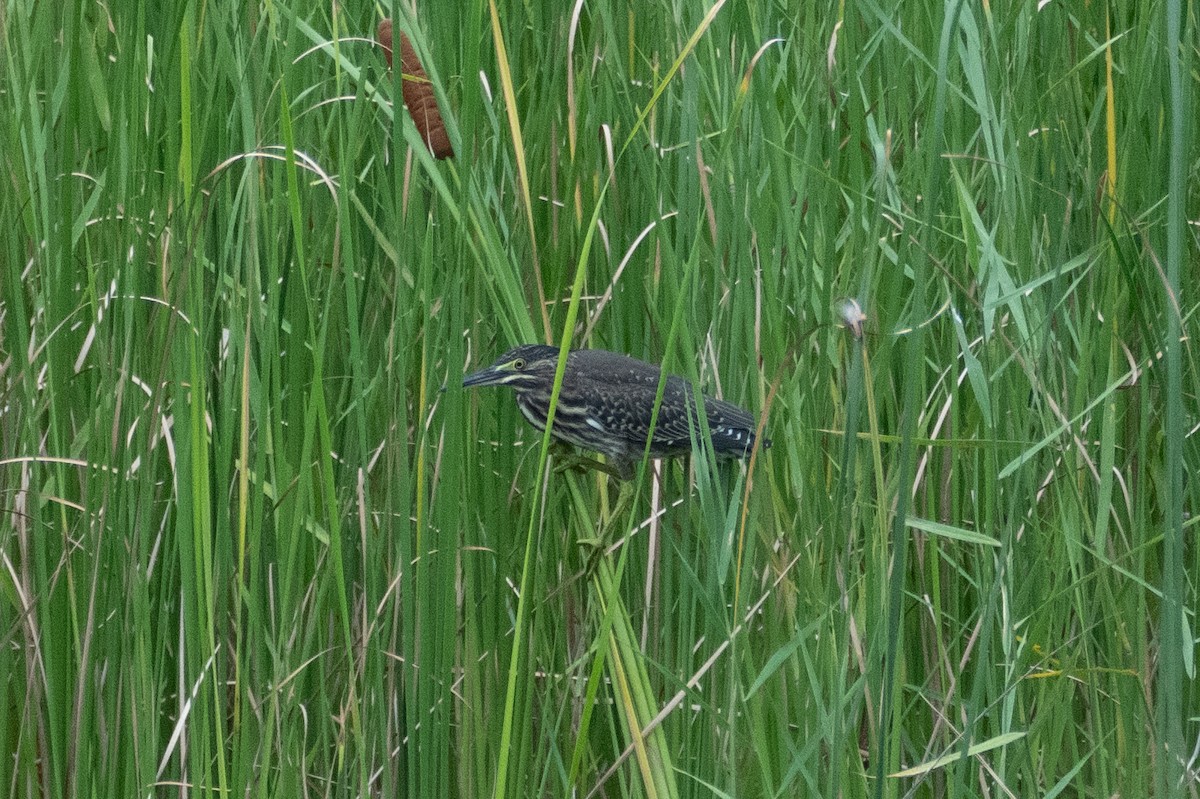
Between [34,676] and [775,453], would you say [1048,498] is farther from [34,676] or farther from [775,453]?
[34,676]

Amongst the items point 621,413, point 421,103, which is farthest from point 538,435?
point 421,103

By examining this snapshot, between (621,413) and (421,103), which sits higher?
(421,103)

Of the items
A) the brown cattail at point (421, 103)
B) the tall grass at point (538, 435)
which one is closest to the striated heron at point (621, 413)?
the tall grass at point (538, 435)

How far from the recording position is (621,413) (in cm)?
197

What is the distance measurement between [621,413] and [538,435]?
0.12 metres

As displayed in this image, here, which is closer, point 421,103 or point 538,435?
point 421,103

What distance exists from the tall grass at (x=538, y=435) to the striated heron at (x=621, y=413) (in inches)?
2.0

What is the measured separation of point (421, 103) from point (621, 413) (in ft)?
1.88

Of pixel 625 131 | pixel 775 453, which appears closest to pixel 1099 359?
pixel 775 453

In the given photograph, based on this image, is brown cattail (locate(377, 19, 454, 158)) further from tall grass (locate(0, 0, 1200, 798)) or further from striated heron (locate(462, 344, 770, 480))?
striated heron (locate(462, 344, 770, 480))

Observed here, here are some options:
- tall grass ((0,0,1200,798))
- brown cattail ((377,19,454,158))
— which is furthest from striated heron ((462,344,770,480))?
brown cattail ((377,19,454,158))

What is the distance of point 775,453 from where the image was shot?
1812mm

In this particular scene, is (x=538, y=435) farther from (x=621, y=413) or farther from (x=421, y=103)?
(x=421, y=103)

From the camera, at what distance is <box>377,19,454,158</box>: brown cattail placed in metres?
1.55
